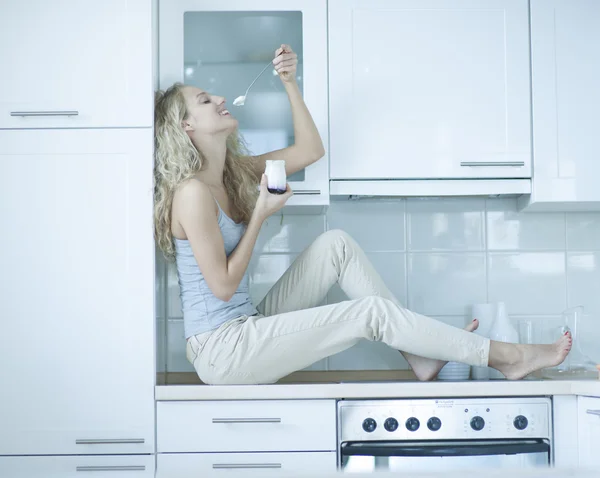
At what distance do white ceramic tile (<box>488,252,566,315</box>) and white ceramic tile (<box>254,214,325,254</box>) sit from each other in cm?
64

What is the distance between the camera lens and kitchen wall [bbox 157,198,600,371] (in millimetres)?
2559

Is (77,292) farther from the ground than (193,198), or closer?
closer

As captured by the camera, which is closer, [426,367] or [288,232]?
[426,367]

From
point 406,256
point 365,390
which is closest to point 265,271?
point 406,256

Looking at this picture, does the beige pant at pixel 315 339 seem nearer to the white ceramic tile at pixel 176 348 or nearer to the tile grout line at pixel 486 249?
the white ceramic tile at pixel 176 348

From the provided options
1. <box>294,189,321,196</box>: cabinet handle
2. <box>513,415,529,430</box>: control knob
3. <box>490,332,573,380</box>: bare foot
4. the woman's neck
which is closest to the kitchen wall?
<box>294,189,321,196</box>: cabinet handle

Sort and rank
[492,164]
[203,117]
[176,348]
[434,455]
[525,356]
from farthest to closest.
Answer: [176,348], [492,164], [203,117], [525,356], [434,455]

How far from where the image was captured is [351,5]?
234 centimetres

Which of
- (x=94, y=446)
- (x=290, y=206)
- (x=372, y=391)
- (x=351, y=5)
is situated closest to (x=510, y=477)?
(x=372, y=391)

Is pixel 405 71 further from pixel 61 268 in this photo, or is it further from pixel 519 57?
pixel 61 268

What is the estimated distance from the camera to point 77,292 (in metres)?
2.05

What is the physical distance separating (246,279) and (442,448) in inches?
30.1

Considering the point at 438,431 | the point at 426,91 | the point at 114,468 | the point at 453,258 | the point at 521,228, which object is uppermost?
the point at 426,91

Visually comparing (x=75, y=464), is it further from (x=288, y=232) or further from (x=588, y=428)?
(x=588, y=428)
